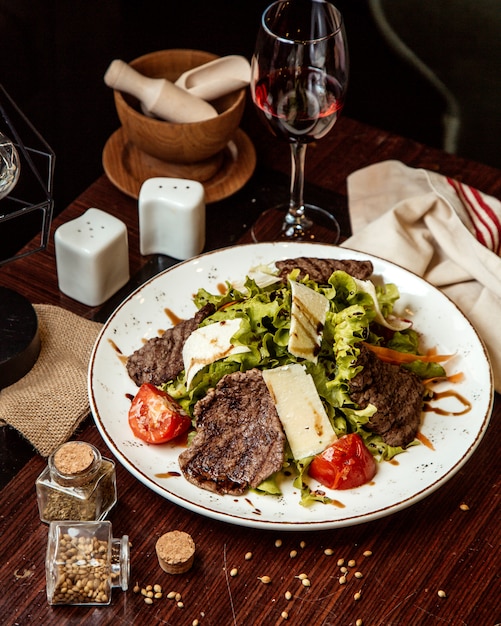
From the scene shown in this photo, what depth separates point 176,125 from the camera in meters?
2.27

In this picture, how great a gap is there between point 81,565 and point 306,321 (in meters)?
0.63

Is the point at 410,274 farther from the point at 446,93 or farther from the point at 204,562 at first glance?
the point at 446,93

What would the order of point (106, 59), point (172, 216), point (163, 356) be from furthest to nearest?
point (106, 59) < point (172, 216) < point (163, 356)

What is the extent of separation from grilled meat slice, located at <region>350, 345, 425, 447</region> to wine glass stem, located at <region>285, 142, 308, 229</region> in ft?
2.15

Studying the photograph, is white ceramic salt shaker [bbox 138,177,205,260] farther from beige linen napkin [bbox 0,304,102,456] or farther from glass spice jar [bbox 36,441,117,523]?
glass spice jar [bbox 36,441,117,523]

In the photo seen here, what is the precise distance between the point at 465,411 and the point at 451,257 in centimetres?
52

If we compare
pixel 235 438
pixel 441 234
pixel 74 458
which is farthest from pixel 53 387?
pixel 441 234

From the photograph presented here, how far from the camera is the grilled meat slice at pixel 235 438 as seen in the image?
1.69 metres

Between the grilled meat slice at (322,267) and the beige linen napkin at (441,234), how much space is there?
0.22 m

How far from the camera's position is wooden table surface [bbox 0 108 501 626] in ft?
5.24

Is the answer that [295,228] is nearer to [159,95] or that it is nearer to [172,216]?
[172,216]

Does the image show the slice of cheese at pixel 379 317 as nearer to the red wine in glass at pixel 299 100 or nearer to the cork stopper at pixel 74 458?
the red wine in glass at pixel 299 100

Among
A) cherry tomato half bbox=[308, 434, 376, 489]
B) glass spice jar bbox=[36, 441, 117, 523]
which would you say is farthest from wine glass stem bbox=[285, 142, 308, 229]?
glass spice jar bbox=[36, 441, 117, 523]

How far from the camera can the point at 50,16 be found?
3.82m
